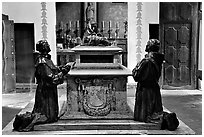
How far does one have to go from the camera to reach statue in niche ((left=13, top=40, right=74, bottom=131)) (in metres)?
3.40

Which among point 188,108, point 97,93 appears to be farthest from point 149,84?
point 188,108

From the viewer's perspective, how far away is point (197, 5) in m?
6.77

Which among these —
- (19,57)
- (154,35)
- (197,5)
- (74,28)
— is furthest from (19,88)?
(197,5)

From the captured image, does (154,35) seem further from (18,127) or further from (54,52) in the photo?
(18,127)

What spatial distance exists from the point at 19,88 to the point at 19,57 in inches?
25.1

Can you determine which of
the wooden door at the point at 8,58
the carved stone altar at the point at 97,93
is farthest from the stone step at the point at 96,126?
the wooden door at the point at 8,58

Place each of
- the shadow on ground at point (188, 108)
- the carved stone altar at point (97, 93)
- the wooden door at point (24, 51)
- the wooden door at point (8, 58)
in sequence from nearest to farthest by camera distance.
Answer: the carved stone altar at point (97, 93)
the shadow on ground at point (188, 108)
the wooden door at point (8, 58)
the wooden door at point (24, 51)

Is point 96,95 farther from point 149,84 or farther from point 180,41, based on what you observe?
point 180,41

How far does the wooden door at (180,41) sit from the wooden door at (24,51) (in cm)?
273

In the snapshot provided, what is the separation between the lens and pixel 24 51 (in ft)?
22.2

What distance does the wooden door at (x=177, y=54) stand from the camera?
688cm

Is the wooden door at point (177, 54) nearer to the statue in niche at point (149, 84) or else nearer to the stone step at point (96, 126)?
the statue in niche at point (149, 84)

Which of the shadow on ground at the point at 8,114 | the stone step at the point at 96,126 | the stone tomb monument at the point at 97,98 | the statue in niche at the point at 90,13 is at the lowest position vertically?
the shadow on ground at the point at 8,114

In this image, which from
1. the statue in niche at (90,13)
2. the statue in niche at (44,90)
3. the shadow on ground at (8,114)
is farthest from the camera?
the statue in niche at (90,13)
